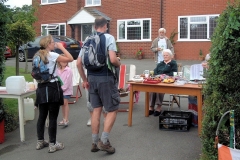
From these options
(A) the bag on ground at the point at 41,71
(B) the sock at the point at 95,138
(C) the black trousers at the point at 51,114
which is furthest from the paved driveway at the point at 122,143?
(A) the bag on ground at the point at 41,71

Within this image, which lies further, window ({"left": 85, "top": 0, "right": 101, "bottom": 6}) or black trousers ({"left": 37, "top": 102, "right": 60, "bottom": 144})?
window ({"left": 85, "top": 0, "right": 101, "bottom": 6})

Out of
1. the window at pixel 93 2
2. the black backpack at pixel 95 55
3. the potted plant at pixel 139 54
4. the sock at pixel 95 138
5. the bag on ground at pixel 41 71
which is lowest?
the sock at pixel 95 138

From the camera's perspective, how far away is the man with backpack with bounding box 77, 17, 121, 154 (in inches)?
195

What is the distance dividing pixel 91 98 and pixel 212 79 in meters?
2.07

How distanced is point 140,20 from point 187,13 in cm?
366

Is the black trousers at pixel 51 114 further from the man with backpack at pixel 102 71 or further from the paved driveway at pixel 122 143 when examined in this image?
the man with backpack at pixel 102 71

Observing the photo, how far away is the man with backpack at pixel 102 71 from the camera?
4.96 metres

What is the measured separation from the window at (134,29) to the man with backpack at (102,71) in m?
18.8

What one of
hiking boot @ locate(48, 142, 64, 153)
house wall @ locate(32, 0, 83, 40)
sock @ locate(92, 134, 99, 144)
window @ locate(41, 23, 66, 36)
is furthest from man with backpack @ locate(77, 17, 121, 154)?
window @ locate(41, 23, 66, 36)

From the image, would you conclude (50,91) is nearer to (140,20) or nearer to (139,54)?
(139,54)

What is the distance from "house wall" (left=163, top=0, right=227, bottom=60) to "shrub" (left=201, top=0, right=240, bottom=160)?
1736 centimetres

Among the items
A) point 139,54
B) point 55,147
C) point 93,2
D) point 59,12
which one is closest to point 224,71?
point 55,147

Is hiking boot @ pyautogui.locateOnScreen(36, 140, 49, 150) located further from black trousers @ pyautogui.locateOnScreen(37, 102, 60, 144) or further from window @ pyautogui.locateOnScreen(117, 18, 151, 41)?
window @ pyautogui.locateOnScreen(117, 18, 151, 41)

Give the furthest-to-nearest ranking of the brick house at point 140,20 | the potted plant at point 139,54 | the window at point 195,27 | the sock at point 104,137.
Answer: the potted plant at point 139,54, the brick house at point 140,20, the window at point 195,27, the sock at point 104,137
